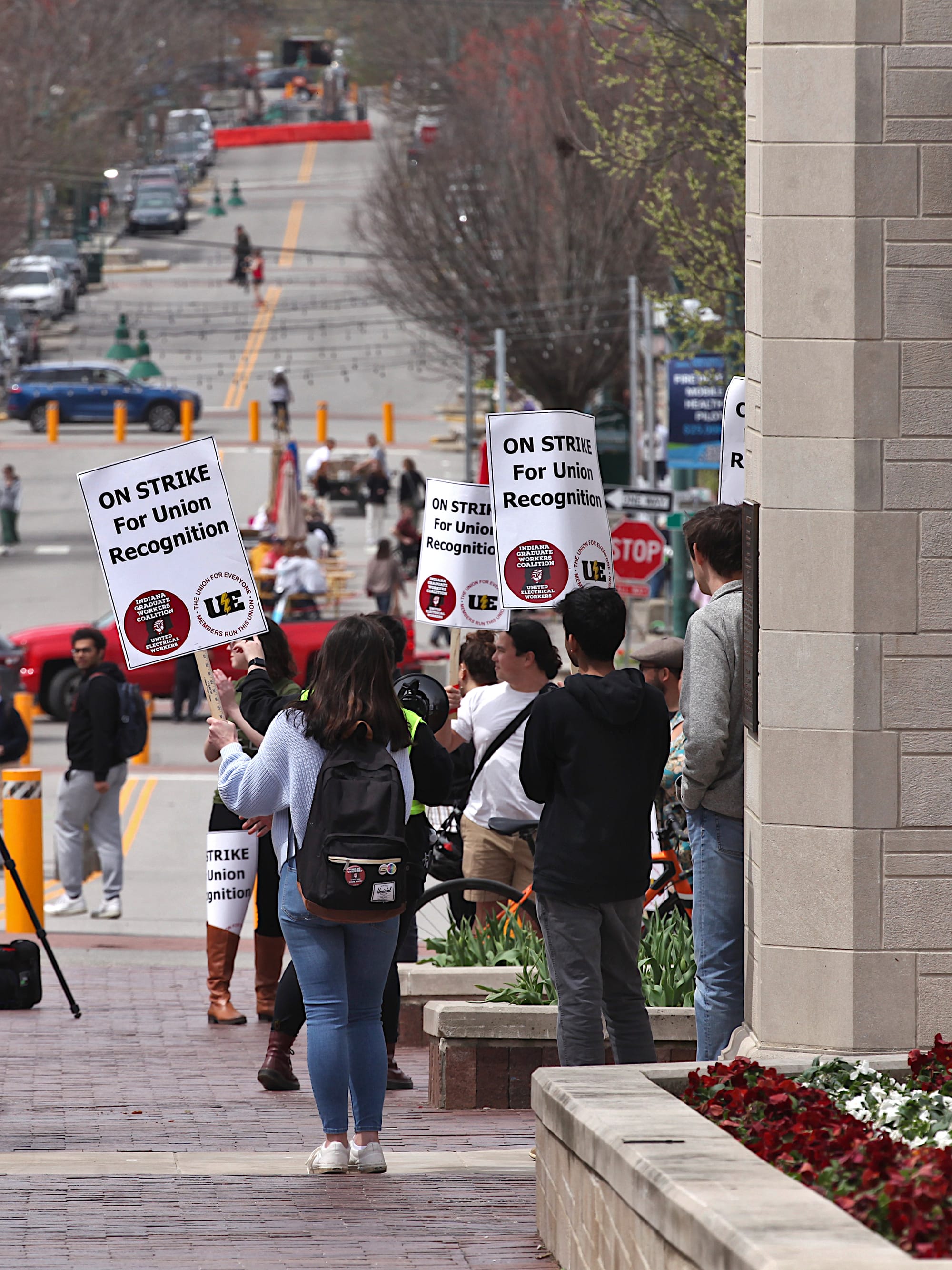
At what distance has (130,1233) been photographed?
18.1 ft

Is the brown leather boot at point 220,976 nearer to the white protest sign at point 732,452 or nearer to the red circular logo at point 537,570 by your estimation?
the red circular logo at point 537,570

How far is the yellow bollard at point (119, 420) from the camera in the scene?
2099 inches

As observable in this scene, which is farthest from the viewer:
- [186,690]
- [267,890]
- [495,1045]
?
[186,690]

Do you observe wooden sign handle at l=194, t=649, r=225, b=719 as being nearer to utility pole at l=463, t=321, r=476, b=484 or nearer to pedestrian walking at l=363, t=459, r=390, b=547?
pedestrian walking at l=363, t=459, r=390, b=547

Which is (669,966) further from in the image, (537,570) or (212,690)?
(537,570)

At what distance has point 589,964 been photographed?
6.30 m

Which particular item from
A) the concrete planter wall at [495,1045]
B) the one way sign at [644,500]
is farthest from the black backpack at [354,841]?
the one way sign at [644,500]

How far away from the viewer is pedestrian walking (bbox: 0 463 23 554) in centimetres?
4172

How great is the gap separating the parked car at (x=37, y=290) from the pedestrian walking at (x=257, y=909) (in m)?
58.6

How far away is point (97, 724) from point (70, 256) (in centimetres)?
6330

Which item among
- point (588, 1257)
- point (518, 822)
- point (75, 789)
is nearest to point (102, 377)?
point (75, 789)

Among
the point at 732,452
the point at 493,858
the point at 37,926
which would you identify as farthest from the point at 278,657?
the point at 732,452

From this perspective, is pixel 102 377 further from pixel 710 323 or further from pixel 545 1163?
pixel 545 1163

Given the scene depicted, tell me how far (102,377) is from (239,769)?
49879mm
